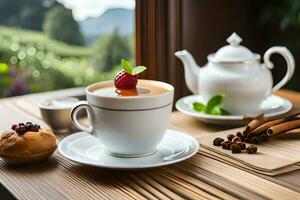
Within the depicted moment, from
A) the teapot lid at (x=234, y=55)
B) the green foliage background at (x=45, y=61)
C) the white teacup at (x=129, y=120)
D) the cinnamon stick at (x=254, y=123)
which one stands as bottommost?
the green foliage background at (x=45, y=61)

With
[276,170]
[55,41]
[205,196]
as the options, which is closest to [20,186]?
[205,196]

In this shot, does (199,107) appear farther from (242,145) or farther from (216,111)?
(242,145)

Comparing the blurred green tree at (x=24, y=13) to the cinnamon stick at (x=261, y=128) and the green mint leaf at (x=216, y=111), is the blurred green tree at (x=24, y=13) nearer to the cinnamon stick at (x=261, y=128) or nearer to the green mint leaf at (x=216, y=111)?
the green mint leaf at (x=216, y=111)

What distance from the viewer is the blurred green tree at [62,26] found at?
233cm

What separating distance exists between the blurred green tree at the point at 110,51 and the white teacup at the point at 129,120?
1.53 metres

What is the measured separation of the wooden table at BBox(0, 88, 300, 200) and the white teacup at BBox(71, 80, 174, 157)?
5cm

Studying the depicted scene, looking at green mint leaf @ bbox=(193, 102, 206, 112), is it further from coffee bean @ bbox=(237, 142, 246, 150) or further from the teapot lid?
coffee bean @ bbox=(237, 142, 246, 150)

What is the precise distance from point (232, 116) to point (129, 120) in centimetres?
35

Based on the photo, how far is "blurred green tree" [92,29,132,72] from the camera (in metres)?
2.42

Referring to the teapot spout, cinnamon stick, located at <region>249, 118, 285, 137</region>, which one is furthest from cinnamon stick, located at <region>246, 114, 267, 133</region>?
the teapot spout

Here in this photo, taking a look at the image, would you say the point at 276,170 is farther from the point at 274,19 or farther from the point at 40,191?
the point at 274,19

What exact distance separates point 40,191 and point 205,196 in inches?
9.8

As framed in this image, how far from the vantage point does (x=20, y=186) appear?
810 millimetres

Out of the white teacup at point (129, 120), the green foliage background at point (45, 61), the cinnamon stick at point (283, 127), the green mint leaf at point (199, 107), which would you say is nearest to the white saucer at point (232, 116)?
the green mint leaf at point (199, 107)
